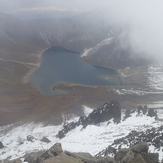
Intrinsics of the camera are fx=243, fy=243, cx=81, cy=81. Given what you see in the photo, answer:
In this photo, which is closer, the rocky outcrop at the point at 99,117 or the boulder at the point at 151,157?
the boulder at the point at 151,157

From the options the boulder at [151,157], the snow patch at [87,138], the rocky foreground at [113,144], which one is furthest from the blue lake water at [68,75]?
the boulder at [151,157]

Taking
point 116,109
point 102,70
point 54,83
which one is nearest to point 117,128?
point 116,109

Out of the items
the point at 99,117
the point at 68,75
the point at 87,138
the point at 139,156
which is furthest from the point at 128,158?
the point at 68,75

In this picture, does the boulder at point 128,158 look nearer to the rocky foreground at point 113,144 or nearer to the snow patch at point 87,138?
the rocky foreground at point 113,144

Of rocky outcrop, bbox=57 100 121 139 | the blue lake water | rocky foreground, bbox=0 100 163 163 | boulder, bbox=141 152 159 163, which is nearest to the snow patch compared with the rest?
rocky foreground, bbox=0 100 163 163

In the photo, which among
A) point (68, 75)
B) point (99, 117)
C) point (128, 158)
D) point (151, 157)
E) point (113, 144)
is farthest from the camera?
point (68, 75)

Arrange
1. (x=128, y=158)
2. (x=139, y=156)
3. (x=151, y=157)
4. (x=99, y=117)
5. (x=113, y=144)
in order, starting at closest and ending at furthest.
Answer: (x=139, y=156) → (x=128, y=158) → (x=151, y=157) → (x=113, y=144) → (x=99, y=117)

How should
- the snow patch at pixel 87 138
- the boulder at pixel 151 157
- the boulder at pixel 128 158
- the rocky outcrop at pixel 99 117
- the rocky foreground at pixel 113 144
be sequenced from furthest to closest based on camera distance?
the rocky outcrop at pixel 99 117 < the snow patch at pixel 87 138 < the rocky foreground at pixel 113 144 < the boulder at pixel 151 157 < the boulder at pixel 128 158

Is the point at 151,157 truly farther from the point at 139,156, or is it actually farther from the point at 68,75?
the point at 68,75

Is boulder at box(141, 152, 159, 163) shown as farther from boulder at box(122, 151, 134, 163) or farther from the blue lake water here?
the blue lake water
